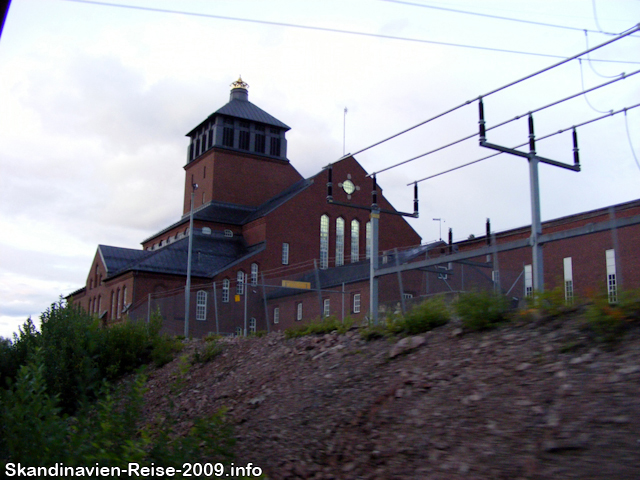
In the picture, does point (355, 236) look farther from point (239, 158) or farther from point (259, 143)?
point (259, 143)

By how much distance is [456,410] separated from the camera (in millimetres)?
7363

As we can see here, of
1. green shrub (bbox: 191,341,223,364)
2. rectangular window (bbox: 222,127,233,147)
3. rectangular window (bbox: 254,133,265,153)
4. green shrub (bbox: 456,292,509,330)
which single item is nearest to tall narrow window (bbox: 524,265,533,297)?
green shrub (bbox: 456,292,509,330)

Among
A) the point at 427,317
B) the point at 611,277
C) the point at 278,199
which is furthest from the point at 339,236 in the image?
the point at 611,277

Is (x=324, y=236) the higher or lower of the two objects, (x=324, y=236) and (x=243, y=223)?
the lower

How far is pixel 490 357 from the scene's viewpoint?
27.6ft

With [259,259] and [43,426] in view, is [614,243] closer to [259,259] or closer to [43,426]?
[43,426]

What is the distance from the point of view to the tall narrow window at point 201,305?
3191 centimetres

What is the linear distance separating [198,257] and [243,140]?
2038cm

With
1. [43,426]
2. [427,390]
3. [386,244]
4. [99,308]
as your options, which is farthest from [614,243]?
[99,308]

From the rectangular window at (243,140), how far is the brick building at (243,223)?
4.9 inches

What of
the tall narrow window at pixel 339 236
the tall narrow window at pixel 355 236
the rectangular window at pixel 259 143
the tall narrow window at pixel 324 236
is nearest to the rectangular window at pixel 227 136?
the rectangular window at pixel 259 143

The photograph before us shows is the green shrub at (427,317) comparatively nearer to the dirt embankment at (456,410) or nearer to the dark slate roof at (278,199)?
the dirt embankment at (456,410)

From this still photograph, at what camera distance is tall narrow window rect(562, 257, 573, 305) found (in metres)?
9.15

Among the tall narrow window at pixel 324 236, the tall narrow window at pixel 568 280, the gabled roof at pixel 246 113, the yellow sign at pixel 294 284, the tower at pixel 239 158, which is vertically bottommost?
the tall narrow window at pixel 568 280
